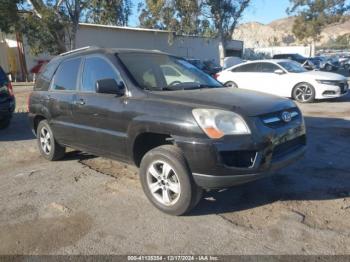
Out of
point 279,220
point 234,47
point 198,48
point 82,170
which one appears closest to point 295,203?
point 279,220

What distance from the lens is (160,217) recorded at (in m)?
4.32

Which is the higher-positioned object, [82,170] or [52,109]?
[52,109]

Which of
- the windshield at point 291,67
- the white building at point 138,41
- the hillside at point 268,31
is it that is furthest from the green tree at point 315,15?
the hillside at point 268,31

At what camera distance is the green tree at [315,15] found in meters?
48.1

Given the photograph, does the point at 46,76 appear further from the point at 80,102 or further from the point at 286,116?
the point at 286,116

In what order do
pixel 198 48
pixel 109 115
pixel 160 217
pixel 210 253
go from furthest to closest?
pixel 198 48
pixel 109 115
pixel 160 217
pixel 210 253

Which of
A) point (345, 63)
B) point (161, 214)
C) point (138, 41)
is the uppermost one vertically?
point (138, 41)

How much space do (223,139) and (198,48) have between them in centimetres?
4151

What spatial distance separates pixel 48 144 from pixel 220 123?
12.1 ft

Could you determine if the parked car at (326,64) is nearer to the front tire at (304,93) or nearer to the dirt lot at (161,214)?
the front tire at (304,93)

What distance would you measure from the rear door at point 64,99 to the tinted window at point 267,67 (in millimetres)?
9465

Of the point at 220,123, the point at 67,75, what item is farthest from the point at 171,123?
the point at 67,75

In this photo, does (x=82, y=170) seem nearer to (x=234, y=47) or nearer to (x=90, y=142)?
(x=90, y=142)

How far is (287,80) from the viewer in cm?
1347
